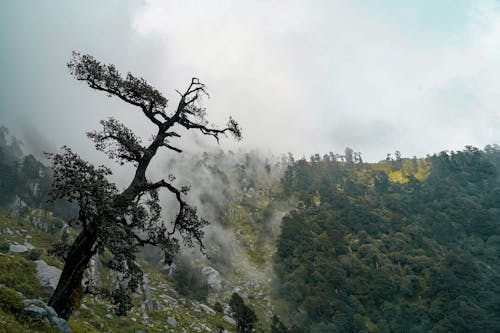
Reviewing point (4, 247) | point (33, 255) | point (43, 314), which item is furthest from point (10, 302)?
point (4, 247)

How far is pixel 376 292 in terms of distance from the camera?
104 meters

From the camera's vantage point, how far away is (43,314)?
11516 mm

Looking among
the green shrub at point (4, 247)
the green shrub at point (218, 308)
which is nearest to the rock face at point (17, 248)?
the green shrub at point (4, 247)

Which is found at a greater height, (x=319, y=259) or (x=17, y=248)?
(x=319, y=259)

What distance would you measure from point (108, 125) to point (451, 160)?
701 feet

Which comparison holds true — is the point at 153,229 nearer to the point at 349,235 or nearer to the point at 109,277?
the point at 109,277

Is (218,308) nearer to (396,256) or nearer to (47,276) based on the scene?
(47,276)

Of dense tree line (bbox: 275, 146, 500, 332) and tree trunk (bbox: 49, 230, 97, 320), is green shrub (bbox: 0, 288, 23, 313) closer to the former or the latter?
tree trunk (bbox: 49, 230, 97, 320)

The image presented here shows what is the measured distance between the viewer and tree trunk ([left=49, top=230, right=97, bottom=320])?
12938 mm

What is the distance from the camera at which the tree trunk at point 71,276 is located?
12938 mm

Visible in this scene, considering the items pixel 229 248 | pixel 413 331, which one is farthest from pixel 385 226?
→ pixel 229 248

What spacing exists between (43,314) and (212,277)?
98.1 metres

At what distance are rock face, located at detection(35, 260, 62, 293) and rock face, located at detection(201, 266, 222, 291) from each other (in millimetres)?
63685

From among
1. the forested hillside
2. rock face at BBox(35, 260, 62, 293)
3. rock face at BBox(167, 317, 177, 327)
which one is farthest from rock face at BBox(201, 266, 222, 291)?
rock face at BBox(35, 260, 62, 293)
